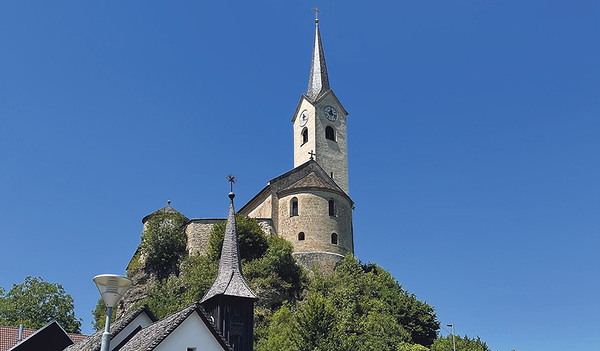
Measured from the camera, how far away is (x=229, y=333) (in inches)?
939

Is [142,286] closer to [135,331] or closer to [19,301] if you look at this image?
[19,301]

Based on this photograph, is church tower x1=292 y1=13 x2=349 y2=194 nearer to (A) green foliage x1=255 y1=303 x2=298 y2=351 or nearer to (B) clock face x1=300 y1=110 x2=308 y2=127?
(B) clock face x1=300 y1=110 x2=308 y2=127

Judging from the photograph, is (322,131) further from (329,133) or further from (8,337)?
(8,337)

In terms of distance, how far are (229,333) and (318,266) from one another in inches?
1129

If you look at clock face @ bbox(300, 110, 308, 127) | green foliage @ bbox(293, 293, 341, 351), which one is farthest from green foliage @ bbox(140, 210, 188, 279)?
green foliage @ bbox(293, 293, 341, 351)

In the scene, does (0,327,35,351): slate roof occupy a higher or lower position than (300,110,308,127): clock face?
lower

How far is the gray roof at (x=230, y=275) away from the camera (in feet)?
82.5

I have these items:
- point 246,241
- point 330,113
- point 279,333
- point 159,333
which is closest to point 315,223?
point 246,241

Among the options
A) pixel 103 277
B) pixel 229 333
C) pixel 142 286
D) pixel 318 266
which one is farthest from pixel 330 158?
pixel 103 277

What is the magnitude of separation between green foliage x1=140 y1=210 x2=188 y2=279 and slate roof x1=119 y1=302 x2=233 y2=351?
117ft

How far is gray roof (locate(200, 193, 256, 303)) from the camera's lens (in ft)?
82.5

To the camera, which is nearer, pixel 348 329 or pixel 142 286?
pixel 348 329

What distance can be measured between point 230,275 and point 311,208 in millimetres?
28462

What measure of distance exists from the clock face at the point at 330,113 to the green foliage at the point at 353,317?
19262mm
